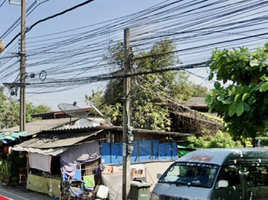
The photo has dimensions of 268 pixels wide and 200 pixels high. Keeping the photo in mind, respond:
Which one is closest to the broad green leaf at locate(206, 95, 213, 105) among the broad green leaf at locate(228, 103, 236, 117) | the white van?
the broad green leaf at locate(228, 103, 236, 117)

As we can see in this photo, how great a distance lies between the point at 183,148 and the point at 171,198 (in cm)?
1096

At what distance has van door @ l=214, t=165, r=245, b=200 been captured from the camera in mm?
8336

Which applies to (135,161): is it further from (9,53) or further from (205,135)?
(9,53)

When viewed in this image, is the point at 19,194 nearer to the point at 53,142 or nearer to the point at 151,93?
the point at 53,142

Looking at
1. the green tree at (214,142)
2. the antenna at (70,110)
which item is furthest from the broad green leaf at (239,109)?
the green tree at (214,142)

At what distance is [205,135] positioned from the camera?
67.7 ft

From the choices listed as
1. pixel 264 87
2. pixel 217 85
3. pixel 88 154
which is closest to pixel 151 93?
pixel 88 154

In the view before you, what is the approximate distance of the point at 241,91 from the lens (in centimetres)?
550

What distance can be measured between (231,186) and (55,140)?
10.0m

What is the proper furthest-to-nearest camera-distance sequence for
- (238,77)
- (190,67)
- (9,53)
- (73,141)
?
(9,53) → (73,141) → (190,67) → (238,77)

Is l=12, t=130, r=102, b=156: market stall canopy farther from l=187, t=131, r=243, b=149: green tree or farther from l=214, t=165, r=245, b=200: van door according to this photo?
l=214, t=165, r=245, b=200: van door

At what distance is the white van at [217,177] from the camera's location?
8375 mm

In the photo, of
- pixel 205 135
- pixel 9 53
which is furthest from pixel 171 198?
pixel 9 53

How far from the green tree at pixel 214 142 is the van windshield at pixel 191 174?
9264mm
